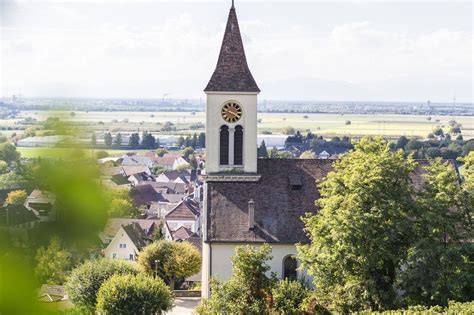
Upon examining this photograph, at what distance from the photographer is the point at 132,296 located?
35.8 m

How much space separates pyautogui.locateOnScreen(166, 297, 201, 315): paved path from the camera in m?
40.2

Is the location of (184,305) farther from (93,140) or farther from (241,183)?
(93,140)

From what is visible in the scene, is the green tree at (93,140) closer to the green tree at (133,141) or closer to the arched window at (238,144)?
Result: the green tree at (133,141)

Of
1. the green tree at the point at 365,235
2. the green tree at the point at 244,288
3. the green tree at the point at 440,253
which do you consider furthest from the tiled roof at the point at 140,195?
the green tree at the point at 440,253

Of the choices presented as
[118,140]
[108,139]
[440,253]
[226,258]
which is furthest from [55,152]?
[226,258]

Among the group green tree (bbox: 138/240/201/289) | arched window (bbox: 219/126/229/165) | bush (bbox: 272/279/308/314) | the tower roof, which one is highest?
the tower roof

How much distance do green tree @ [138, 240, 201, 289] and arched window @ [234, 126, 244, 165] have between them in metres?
10.9

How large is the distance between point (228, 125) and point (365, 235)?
36.4 ft

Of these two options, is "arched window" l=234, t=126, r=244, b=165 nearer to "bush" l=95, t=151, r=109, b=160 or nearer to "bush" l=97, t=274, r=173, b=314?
"bush" l=97, t=274, r=173, b=314

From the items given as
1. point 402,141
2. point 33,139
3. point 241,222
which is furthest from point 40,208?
point 402,141

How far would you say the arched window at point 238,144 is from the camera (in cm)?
3794

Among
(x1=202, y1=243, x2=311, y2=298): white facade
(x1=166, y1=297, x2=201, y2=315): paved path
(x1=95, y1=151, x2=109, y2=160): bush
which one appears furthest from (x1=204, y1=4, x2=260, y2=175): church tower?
(x1=95, y1=151, x2=109, y2=160): bush

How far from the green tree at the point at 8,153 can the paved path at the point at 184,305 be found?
3710cm

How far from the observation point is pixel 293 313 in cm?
3206
